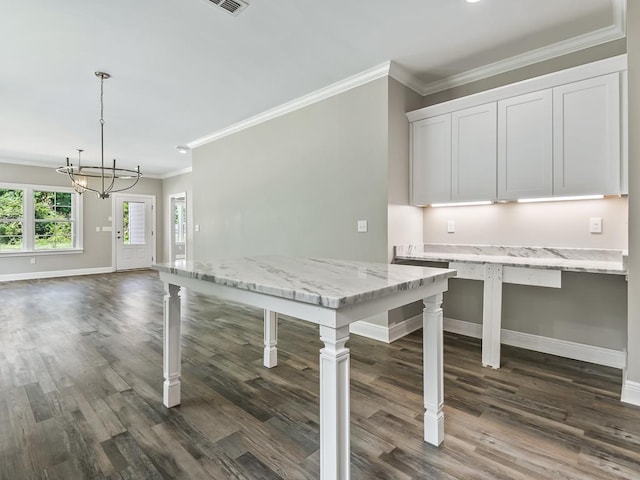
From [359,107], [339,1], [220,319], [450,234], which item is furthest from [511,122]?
[220,319]

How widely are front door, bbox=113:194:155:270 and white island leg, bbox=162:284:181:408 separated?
759 centimetres

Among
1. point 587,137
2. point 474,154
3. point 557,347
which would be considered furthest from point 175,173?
point 557,347

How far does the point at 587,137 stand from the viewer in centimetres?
248

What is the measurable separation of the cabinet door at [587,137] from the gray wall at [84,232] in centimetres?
899

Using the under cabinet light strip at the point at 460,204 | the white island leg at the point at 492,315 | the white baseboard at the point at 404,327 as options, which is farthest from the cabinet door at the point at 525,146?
the white baseboard at the point at 404,327

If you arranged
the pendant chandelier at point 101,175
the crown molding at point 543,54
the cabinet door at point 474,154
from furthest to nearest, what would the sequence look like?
1. the pendant chandelier at point 101,175
2. the cabinet door at point 474,154
3. the crown molding at point 543,54

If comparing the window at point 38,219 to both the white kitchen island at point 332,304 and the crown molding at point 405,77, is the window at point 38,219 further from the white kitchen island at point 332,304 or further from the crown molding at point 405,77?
the crown molding at point 405,77

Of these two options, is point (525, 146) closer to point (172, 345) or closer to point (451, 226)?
point (451, 226)

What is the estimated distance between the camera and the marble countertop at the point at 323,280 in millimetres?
1188

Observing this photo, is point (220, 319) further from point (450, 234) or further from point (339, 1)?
point (339, 1)

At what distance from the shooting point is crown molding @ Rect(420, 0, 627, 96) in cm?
247

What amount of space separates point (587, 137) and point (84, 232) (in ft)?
30.4

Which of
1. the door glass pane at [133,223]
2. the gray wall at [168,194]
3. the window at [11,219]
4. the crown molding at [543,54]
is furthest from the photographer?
the door glass pane at [133,223]

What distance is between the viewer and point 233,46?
2.81 m
